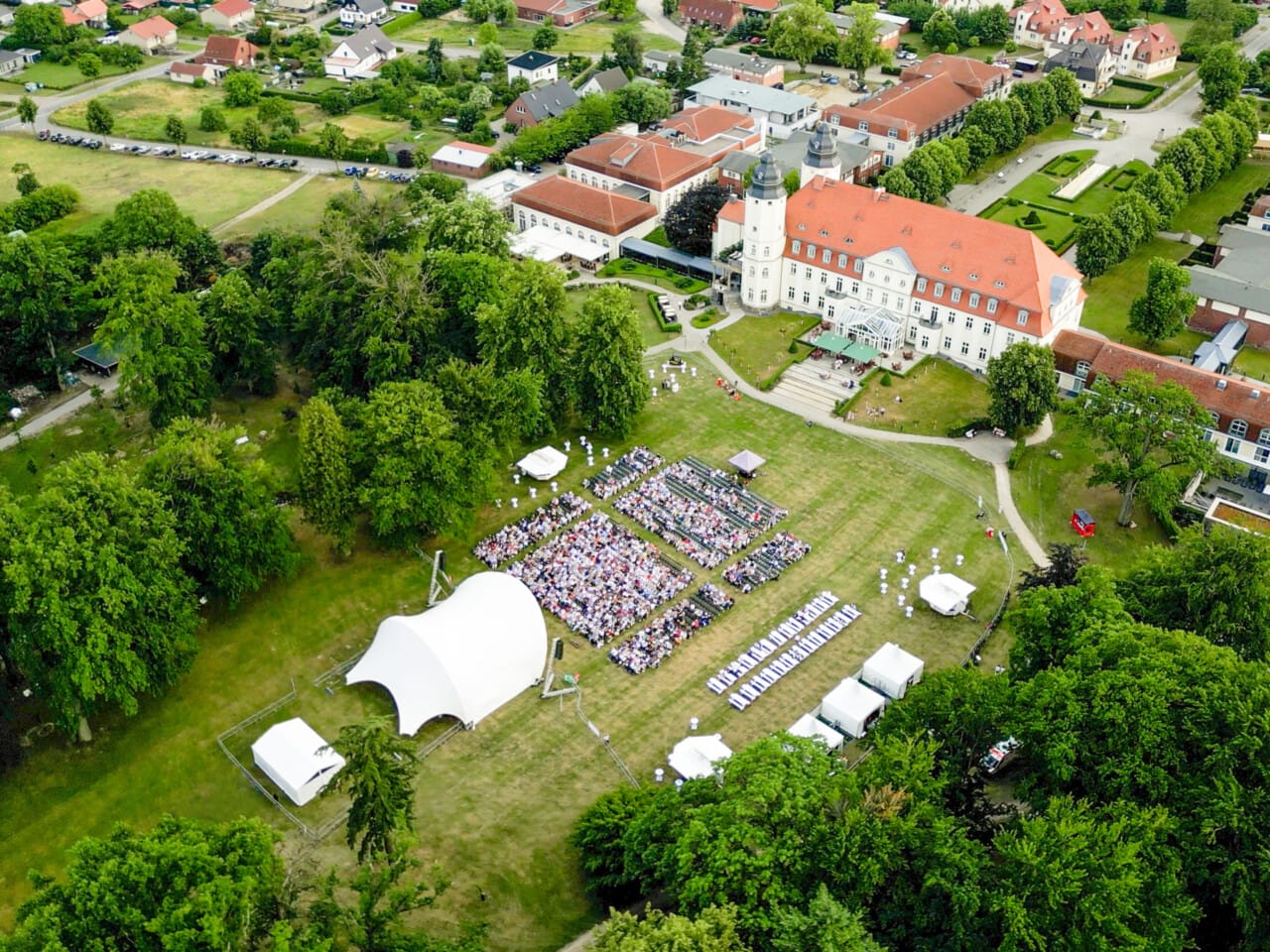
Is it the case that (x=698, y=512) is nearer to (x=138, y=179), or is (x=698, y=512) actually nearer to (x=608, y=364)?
(x=608, y=364)

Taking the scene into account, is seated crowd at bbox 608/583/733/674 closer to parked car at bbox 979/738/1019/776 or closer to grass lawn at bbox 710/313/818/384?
parked car at bbox 979/738/1019/776

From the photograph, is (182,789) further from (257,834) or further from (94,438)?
(94,438)

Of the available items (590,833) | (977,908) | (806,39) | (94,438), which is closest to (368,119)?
(806,39)

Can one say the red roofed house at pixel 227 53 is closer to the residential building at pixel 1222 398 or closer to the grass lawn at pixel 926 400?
the grass lawn at pixel 926 400

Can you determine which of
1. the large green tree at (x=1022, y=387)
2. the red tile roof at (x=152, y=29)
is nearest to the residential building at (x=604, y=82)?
the red tile roof at (x=152, y=29)

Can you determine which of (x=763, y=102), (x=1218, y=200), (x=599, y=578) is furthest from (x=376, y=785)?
(x=1218, y=200)

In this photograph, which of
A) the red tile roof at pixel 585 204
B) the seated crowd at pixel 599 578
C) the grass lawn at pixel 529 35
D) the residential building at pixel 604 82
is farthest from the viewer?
the grass lawn at pixel 529 35
